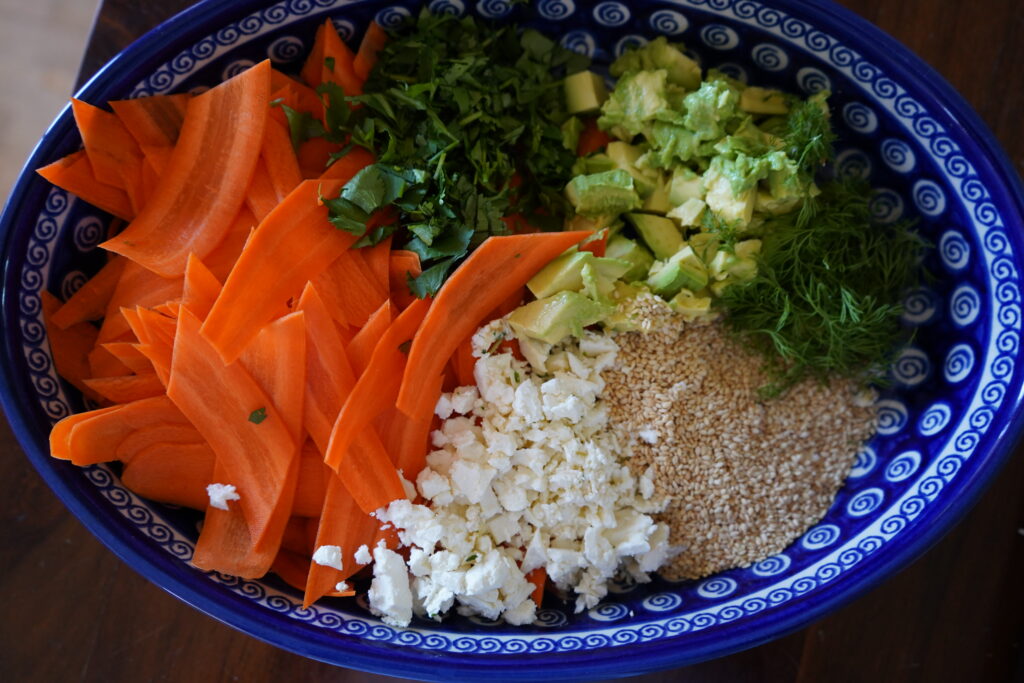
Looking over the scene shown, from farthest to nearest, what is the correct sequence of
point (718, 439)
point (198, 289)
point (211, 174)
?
1. point (718, 439)
2. point (211, 174)
3. point (198, 289)

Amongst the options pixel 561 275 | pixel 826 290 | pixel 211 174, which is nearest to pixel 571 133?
pixel 561 275

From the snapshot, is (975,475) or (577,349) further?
(577,349)

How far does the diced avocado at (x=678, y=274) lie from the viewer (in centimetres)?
161

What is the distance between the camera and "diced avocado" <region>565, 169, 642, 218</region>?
1.66 m

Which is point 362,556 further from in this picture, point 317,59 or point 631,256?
point 317,59

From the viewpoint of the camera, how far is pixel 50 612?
67.4 inches

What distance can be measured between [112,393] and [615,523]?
99 centimetres

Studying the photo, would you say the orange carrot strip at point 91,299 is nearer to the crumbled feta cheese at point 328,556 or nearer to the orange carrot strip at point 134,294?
the orange carrot strip at point 134,294

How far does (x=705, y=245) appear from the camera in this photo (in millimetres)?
1664

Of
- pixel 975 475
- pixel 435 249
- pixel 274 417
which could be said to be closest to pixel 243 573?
pixel 274 417

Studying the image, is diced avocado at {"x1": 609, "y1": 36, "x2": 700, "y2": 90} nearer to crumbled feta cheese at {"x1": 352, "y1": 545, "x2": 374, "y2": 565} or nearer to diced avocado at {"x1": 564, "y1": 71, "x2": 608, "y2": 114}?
diced avocado at {"x1": 564, "y1": 71, "x2": 608, "y2": 114}

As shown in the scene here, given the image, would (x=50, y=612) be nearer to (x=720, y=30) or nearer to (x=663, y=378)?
(x=663, y=378)

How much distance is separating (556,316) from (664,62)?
24.6 inches

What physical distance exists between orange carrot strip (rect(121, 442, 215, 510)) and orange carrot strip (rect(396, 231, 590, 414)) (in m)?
0.39
